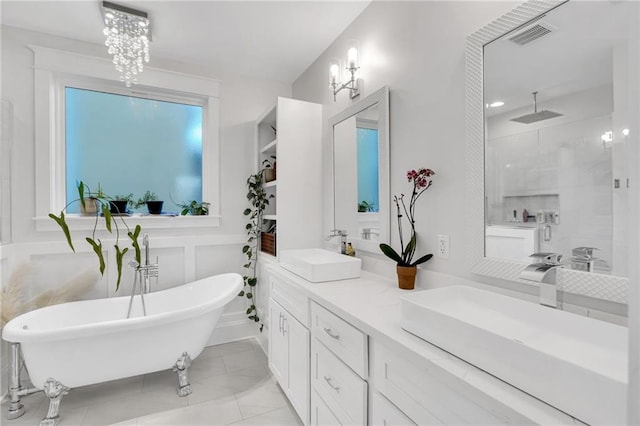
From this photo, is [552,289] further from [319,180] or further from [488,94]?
[319,180]

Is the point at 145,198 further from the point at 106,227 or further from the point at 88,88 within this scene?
the point at 88,88

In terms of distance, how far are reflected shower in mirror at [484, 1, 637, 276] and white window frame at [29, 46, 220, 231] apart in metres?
2.36

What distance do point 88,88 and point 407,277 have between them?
2.91m

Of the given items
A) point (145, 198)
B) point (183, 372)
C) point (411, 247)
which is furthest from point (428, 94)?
point (145, 198)

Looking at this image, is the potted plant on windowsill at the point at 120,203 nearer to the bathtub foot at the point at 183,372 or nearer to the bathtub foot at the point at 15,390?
the bathtub foot at the point at 15,390

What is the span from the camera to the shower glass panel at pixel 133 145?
8.46ft

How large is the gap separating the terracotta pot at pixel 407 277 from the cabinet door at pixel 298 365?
1.83ft

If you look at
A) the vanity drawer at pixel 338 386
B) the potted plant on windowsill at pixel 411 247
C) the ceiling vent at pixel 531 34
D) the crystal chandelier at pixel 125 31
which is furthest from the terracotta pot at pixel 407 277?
the crystal chandelier at pixel 125 31

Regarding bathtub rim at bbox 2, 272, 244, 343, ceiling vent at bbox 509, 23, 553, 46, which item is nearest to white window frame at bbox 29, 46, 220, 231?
bathtub rim at bbox 2, 272, 244, 343

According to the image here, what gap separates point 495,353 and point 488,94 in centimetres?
100

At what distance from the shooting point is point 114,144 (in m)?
2.70

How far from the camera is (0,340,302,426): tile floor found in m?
1.87

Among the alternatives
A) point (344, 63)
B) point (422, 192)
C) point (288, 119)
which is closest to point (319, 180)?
point (288, 119)

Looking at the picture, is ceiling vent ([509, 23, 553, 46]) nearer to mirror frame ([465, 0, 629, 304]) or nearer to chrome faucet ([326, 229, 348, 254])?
mirror frame ([465, 0, 629, 304])
